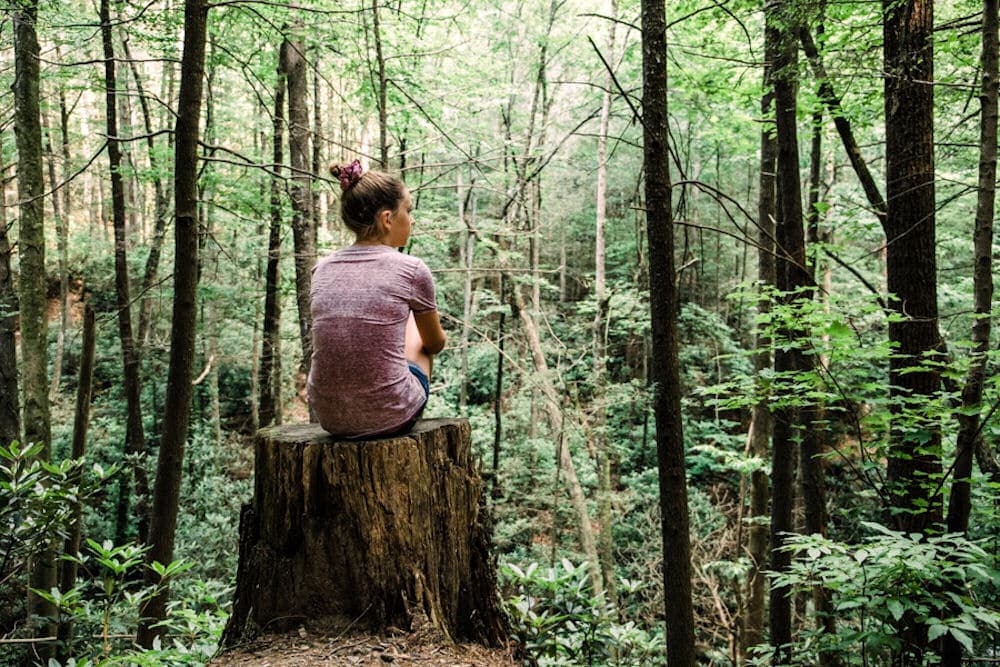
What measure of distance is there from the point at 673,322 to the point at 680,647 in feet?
5.37

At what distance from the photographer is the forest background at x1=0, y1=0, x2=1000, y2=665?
10.7ft

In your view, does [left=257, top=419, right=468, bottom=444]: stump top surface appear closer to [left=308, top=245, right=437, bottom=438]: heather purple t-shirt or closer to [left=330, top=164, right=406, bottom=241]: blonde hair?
[left=308, top=245, right=437, bottom=438]: heather purple t-shirt

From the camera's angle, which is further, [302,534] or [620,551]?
[620,551]

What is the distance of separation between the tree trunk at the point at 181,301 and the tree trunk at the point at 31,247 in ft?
7.53

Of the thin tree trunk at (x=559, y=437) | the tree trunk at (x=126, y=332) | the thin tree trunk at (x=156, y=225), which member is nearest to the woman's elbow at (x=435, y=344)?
the thin tree trunk at (x=156, y=225)

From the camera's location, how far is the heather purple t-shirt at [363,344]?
2631 millimetres

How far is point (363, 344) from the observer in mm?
2635

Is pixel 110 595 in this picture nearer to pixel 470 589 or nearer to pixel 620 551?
pixel 470 589

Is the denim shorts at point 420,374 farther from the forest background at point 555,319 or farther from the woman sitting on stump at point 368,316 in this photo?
the forest background at point 555,319

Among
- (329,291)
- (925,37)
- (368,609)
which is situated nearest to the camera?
(368,609)

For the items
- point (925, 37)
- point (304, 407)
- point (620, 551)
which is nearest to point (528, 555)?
point (620, 551)

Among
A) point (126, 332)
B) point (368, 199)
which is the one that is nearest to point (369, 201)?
point (368, 199)

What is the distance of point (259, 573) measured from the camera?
2629 millimetres

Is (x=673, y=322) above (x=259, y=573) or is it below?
above
